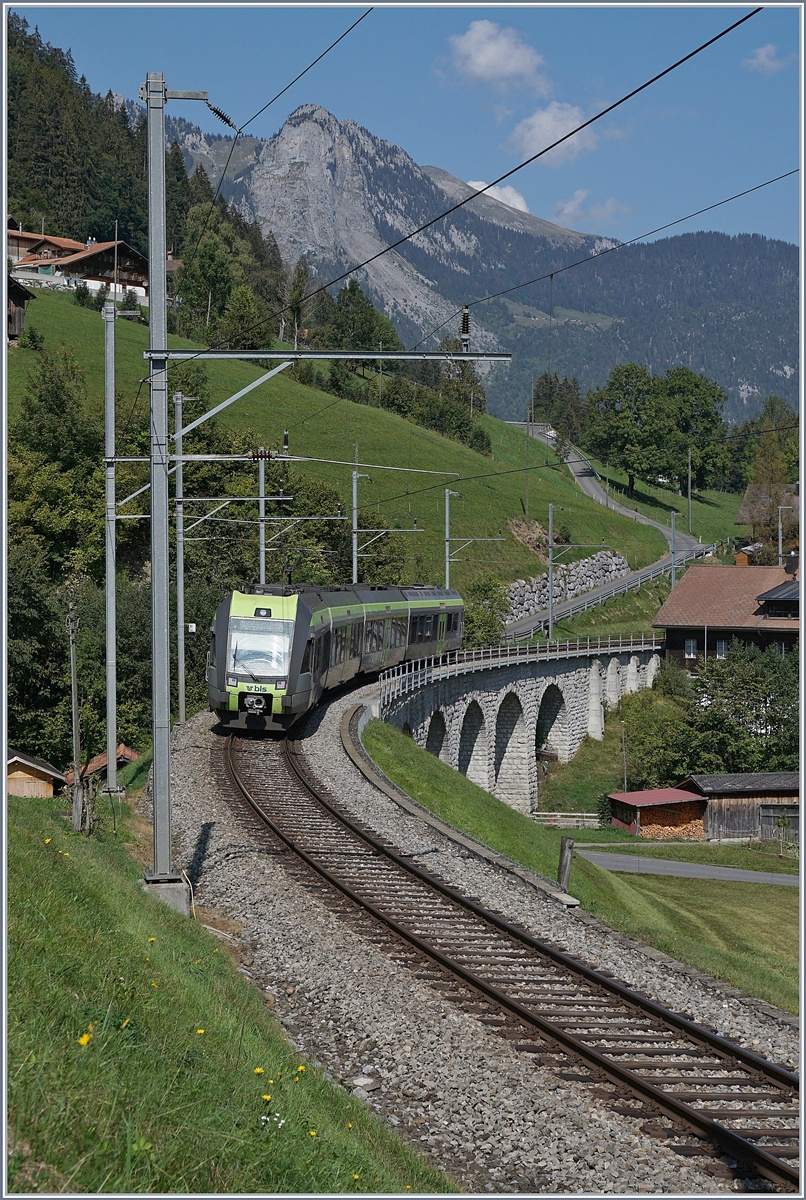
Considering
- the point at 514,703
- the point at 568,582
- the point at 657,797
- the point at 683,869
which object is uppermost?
the point at 568,582

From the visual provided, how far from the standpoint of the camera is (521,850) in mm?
25531

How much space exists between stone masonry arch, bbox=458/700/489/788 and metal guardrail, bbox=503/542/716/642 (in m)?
17.3

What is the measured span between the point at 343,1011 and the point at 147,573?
51.7 m

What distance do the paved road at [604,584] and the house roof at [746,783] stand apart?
27451mm

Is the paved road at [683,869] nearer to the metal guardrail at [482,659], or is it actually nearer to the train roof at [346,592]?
the metal guardrail at [482,659]

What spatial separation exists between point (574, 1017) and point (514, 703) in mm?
50357

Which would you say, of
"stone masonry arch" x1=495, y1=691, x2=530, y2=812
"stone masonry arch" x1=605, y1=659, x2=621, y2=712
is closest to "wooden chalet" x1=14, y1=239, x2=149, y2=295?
"stone masonry arch" x1=605, y1=659, x2=621, y2=712

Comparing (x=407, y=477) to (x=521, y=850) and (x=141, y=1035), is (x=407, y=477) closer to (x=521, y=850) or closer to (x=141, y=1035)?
(x=521, y=850)

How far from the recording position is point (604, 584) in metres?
101

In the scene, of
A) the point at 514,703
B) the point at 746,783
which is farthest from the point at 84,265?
the point at 746,783

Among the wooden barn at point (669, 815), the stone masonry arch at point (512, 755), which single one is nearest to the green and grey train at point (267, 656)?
the wooden barn at point (669, 815)

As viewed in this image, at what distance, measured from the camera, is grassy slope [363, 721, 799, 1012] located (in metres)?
25.7

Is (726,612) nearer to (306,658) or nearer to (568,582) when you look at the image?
(568,582)

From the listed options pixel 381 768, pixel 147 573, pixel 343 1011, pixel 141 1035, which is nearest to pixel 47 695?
pixel 147 573
